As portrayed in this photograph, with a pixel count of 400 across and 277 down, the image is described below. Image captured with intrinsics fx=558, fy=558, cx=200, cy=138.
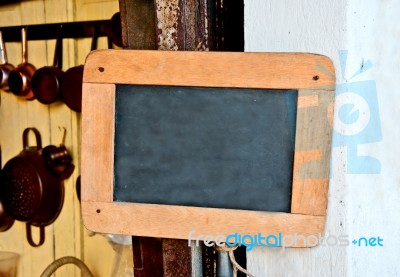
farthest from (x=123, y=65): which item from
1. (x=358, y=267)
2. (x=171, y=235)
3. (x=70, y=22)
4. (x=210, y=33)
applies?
(x=70, y=22)

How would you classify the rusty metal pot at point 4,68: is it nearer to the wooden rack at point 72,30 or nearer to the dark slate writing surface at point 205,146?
the wooden rack at point 72,30

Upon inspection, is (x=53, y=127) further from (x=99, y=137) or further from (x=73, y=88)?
(x=99, y=137)

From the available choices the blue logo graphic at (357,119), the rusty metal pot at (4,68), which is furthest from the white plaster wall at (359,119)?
the rusty metal pot at (4,68)

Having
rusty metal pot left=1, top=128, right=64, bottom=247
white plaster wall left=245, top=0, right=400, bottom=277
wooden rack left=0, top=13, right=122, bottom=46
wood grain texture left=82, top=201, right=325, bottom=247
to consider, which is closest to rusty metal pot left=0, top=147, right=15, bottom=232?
rusty metal pot left=1, top=128, right=64, bottom=247

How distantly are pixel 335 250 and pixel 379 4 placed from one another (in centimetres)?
45

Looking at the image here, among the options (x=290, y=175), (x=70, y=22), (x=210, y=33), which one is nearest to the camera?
(x=290, y=175)

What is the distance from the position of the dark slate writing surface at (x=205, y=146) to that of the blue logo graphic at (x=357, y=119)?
104mm

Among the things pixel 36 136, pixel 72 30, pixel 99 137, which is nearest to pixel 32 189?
pixel 36 136

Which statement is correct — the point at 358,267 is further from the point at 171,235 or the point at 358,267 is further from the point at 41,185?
the point at 41,185

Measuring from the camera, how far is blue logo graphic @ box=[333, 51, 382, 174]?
1007 mm

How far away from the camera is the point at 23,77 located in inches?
80.2

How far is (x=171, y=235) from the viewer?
40.5 inches

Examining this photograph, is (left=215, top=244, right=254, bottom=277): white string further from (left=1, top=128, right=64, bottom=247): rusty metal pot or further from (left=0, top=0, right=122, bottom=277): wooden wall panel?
(left=1, top=128, right=64, bottom=247): rusty metal pot

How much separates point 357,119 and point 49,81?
4.15ft
